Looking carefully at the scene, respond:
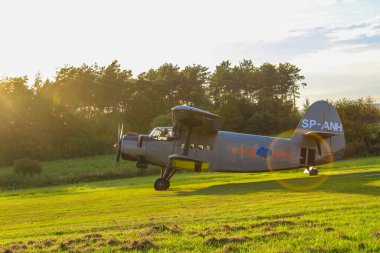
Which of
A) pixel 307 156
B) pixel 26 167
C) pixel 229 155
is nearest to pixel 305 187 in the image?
pixel 229 155

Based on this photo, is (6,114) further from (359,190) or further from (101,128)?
(359,190)

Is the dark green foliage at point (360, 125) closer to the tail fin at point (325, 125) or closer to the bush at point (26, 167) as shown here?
the tail fin at point (325, 125)

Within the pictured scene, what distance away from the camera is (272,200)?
14.0 meters

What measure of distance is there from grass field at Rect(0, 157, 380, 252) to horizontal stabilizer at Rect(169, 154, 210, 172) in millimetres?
1128

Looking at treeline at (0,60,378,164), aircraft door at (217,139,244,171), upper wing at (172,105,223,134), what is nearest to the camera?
upper wing at (172,105,223,134)

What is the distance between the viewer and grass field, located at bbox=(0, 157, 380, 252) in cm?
704

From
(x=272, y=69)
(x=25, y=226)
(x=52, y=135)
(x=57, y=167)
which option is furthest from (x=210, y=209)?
(x=272, y=69)

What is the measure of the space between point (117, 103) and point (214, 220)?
68.2 m

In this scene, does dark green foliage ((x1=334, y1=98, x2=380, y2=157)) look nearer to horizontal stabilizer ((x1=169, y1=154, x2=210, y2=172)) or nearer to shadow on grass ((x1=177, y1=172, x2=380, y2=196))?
shadow on grass ((x1=177, y1=172, x2=380, y2=196))

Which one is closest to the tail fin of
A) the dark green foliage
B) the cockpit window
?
the cockpit window

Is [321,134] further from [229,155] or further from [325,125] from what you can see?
[229,155]

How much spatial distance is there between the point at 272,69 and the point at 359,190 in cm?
7539

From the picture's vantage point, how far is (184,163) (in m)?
19.4

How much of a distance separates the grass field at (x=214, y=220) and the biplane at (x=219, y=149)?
1.87 metres
